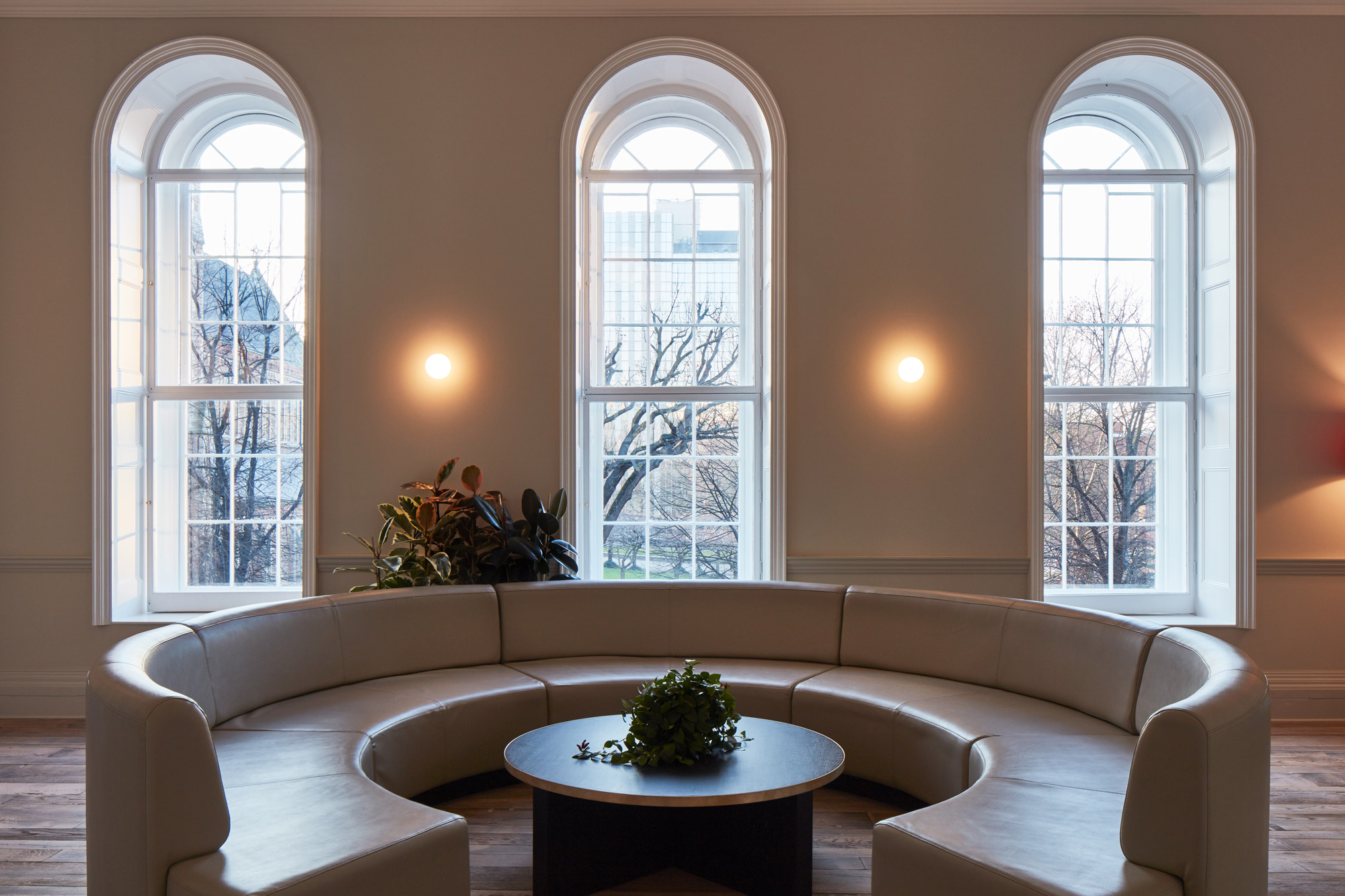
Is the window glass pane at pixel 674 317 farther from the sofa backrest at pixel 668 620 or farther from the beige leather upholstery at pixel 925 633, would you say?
the beige leather upholstery at pixel 925 633

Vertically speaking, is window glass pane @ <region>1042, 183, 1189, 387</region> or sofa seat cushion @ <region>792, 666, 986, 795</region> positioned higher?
window glass pane @ <region>1042, 183, 1189, 387</region>

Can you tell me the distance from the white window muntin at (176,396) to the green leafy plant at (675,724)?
269cm

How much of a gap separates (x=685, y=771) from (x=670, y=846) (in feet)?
1.14

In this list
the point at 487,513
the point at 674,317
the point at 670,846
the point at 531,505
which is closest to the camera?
the point at 670,846

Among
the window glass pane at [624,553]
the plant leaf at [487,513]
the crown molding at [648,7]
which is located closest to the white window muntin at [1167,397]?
the crown molding at [648,7]

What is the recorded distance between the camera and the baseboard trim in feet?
13.3

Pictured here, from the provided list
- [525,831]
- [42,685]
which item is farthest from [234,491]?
[525,831]

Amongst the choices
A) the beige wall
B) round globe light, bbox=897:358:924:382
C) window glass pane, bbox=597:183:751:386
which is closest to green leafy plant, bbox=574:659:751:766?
the beige wall

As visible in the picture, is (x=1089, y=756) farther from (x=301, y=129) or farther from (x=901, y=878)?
(x=301, y=129)

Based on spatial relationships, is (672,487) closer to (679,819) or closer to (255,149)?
(679,819)

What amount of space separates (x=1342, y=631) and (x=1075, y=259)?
2.22 m

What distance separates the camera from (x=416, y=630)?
337 cm

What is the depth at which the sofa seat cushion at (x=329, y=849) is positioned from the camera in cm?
167

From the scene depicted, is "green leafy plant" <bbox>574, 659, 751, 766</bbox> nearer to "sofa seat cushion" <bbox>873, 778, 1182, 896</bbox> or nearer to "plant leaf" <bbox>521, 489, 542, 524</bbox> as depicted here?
"sofa seat cushion" <bbox>873, 778, 1182, 896</bbox>
